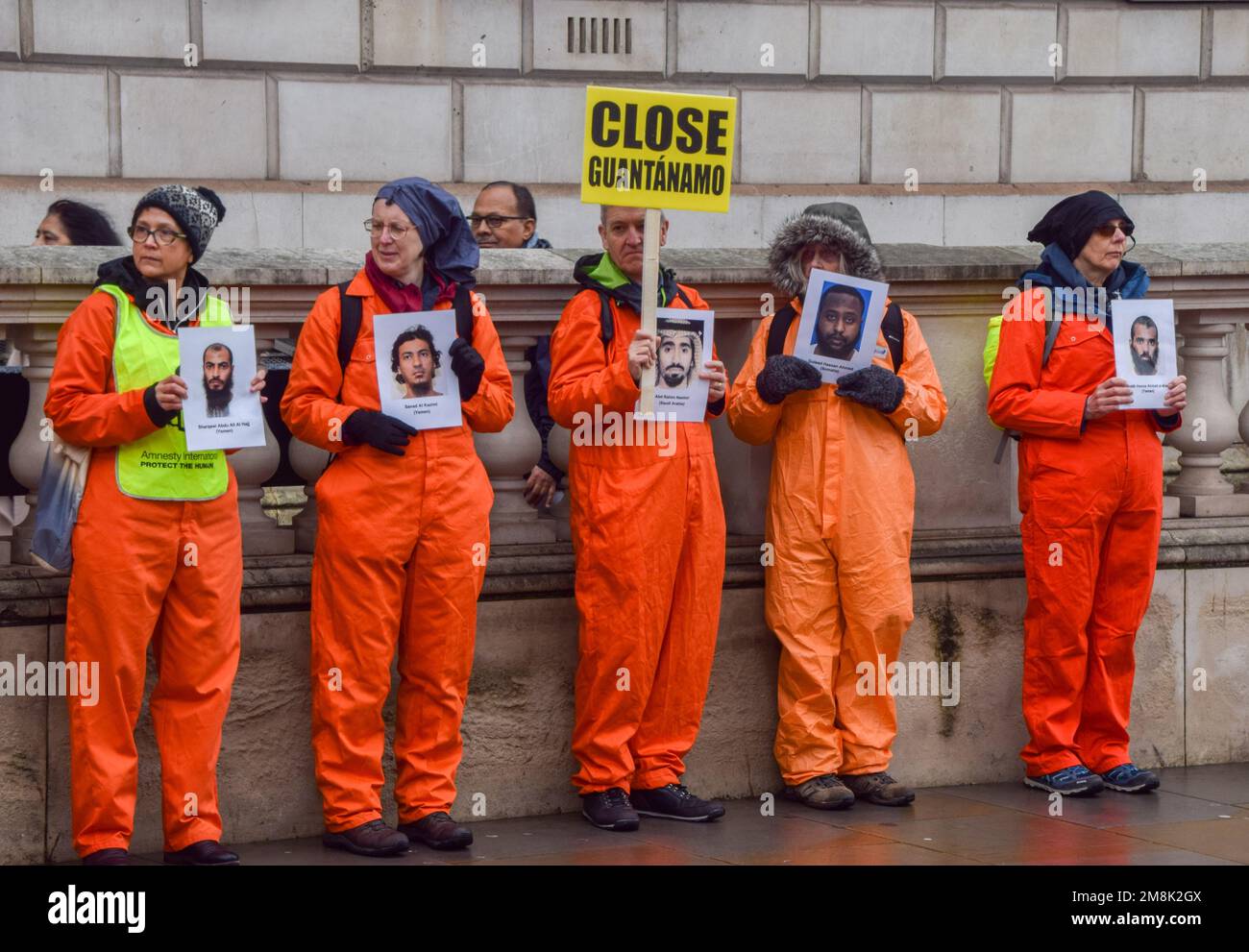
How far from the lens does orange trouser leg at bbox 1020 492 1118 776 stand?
769 cm

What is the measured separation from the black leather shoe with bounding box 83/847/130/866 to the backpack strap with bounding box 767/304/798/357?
2.73m

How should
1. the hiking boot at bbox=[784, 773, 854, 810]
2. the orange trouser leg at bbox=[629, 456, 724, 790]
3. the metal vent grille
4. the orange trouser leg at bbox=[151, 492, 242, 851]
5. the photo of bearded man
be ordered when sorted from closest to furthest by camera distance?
the photo of bearded man
the orange trouser leg at bbox=[151, 492, 242, 851]
the orange trouser leg at bbox=[629, 456, 724, 790]
the hiking boot at bbox=[784, 773, 854, 810]
the metal vent grille

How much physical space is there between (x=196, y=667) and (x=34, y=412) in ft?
3.19

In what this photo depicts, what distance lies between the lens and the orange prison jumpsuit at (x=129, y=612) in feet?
20.5

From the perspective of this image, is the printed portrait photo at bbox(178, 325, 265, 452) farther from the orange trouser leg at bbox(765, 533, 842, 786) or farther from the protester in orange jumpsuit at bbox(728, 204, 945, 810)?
the orange trouser leg at bbox(765, 533, 842, 786)

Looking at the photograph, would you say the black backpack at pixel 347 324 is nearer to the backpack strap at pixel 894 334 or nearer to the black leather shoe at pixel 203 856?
the black leather shoe at pixel 203 856

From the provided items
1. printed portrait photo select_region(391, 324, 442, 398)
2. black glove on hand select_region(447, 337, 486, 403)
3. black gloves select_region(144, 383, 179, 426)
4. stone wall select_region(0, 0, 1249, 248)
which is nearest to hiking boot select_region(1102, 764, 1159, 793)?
black glove on hand select_region(447, 337, 486, 403)

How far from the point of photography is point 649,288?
6.86 metres

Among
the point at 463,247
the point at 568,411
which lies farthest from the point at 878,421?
the point at 463,247

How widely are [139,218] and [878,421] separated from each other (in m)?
2.60

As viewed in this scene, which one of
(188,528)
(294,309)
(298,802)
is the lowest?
(298,802)

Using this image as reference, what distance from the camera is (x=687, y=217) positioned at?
14.7 m

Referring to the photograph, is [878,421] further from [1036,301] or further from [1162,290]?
[1162,290]

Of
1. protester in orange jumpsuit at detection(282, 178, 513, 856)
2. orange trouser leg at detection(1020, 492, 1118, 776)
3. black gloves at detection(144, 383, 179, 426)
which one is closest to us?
black gloves at detection(144, 383, 179, 426)
